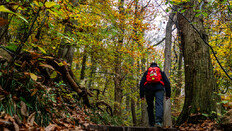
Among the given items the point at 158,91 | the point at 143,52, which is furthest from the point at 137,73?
the point at 158,91

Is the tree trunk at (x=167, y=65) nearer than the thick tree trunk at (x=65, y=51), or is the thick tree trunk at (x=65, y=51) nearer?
the thick tree trunk at (x=65, y=51)

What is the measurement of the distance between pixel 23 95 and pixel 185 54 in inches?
187

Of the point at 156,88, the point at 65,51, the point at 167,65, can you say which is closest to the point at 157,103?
the point at 156,88

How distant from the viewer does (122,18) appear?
10164 mm

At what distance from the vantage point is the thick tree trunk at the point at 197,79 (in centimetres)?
430

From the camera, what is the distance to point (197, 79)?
455cm

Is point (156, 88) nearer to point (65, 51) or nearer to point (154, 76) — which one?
point (154, 76)

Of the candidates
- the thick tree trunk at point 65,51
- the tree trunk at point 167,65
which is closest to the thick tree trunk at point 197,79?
the tree trunk at point 167,65

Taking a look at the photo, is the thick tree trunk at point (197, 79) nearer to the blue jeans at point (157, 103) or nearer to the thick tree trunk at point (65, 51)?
the blue jeans at point (157, 103)

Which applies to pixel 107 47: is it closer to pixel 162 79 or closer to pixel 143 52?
pixel 143 52

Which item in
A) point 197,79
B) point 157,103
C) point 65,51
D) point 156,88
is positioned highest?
point 65,51

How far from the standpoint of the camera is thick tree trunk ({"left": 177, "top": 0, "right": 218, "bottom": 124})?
14.1ft

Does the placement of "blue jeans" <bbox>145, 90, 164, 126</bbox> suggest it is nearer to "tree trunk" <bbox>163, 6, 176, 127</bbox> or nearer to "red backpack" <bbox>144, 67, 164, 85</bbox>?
"red backpack" <bbox>144, 67, 164, 85</bbox>

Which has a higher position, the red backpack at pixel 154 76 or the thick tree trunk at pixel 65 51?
the thick tree trunk at pixel 65 51
